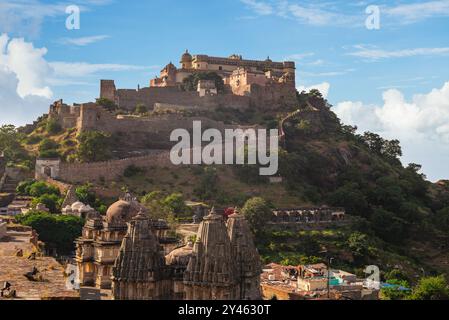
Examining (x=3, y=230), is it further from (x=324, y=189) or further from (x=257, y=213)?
(x=324, y=189)

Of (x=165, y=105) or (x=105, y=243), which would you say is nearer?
(x=105, y=243)

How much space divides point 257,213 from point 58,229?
16.6m

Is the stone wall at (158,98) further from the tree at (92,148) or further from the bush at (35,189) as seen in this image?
the bush at (35,189)

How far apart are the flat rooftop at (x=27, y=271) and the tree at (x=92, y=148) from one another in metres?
20.0

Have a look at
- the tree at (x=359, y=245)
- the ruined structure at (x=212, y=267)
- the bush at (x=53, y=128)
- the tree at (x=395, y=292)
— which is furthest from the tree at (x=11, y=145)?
the ruined structure at (x=212, y=267)

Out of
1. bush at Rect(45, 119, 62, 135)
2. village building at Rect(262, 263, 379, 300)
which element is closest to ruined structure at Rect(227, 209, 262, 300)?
village building at Rect(262, 263, 379, 300)

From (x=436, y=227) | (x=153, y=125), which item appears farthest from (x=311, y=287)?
(x=153, y=125)

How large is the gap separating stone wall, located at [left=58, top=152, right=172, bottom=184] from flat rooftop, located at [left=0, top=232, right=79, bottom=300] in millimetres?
16672

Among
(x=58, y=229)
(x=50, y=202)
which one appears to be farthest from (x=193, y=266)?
(x=50, y=202)

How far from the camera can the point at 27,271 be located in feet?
116

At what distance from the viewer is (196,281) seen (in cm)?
2711

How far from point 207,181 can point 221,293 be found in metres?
39.1

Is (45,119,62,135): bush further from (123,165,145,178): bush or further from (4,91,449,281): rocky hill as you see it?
(123,165,145,178): bush

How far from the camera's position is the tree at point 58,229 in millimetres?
49094
